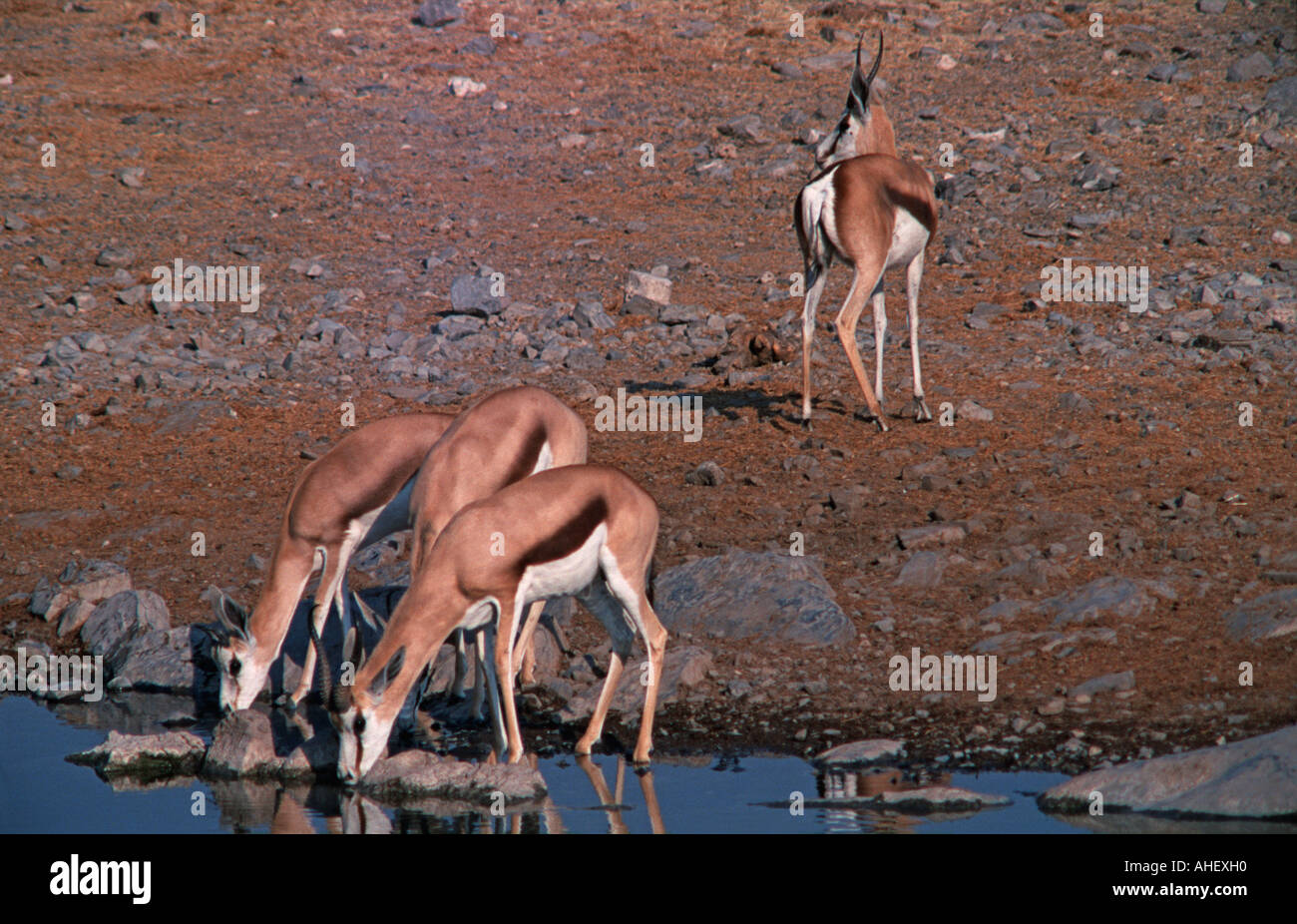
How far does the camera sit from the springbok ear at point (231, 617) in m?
7.95

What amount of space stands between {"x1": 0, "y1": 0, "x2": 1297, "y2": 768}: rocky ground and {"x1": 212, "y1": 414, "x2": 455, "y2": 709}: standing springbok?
45.2 inches

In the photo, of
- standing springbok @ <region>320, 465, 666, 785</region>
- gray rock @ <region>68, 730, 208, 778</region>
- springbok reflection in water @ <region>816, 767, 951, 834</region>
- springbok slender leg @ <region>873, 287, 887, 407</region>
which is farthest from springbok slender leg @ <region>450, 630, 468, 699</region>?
springbok slender leg @ <region>873, 287, 887, 407</region>

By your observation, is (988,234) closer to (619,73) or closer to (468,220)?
(468,220)

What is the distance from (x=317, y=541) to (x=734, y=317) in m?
6.90

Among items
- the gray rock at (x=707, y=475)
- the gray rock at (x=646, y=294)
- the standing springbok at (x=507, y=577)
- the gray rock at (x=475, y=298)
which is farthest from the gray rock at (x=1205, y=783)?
the gray rock at (x=475, y=298)

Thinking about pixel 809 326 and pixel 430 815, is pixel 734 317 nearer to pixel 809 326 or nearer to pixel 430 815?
pixel 809 326

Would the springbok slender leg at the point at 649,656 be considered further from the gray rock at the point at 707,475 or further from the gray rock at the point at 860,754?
the gray rock at the point at 707,475

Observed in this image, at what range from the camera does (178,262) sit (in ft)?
53.4

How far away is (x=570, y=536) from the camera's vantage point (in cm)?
711

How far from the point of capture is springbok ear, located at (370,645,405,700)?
6871 millimetres
